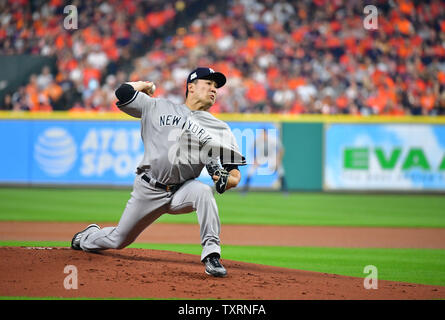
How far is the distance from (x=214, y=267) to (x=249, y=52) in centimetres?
1494

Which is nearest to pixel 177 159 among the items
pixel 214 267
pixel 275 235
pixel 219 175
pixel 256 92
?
pixel 219 175

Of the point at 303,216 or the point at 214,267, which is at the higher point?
the point at 214,267

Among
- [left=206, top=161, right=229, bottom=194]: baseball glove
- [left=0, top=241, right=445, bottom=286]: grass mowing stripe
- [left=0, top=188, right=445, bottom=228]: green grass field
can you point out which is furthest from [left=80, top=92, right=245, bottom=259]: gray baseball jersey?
[left=0, top=188, right=445, bottom=228]: green grass field

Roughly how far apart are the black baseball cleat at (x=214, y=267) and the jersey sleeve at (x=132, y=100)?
138 centimetres

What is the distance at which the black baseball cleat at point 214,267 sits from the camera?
5633 millimetres

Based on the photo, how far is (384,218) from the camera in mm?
12656

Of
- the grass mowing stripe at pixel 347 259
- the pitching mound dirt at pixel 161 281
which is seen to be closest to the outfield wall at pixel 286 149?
the grass mowing stripe at pixel 347 259

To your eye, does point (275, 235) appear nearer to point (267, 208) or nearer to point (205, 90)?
point (267, 208)

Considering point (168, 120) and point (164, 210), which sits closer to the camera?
point (168, 120)

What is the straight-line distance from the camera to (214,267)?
565cm

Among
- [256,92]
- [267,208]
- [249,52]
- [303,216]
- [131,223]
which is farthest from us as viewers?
[249,52]

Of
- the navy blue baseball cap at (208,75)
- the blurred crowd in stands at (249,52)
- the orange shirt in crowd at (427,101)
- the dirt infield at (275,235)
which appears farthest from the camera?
the blurred crowd in stands at (249,52)

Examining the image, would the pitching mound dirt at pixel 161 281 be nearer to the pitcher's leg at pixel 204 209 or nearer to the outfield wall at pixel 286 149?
the pitcher's leg at pixel 204 209

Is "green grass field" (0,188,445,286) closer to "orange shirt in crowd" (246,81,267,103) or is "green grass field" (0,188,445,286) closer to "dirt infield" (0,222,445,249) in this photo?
"dirt infield" (0,222,445,249)
